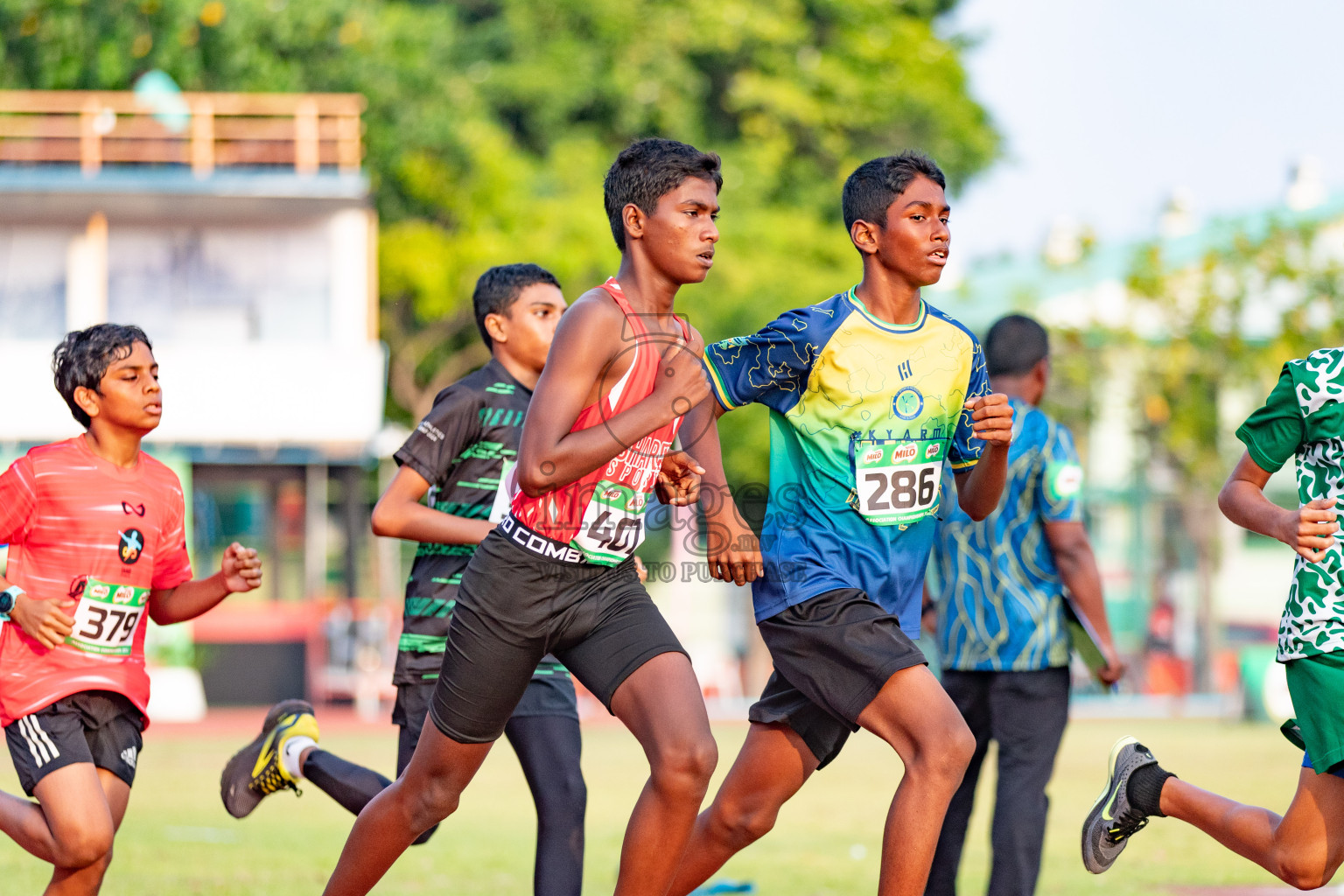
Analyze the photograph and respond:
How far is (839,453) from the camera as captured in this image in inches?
197

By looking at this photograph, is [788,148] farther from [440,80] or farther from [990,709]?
[990,709]

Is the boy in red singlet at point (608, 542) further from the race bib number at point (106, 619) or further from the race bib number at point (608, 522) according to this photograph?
the race bib number at point (106, 619)

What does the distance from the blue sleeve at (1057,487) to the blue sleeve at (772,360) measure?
1.71 metres

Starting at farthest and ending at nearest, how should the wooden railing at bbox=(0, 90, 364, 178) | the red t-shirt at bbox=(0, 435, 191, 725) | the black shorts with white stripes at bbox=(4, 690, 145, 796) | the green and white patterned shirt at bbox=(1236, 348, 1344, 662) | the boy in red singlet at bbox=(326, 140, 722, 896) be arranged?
the wooden railing at bbox=(0, 90, 364, 178) → the red t-shirt at bbox=(0, 435, 191, 725) → the black shorts with white stripes at bbox=(4, 690, 145, 796) → the green and white patterned shirt at bbox=(1236, 348, 1344, 662) → the boy in red singlet at bbox=(326, 140, 722, 896)

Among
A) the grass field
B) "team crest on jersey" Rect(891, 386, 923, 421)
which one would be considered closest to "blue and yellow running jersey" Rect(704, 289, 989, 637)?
"team crest on jersey" Rect(891, 386, 923, 421)

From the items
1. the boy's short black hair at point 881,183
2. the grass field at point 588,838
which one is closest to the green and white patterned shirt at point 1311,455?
the boy's short black hair at point 881,183

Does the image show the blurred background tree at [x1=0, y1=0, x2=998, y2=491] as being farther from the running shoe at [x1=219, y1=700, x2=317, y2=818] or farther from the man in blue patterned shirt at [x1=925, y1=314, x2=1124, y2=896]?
the man in blue patterned shirt at [x1=925, y1=314, x2=1124, y2=896]

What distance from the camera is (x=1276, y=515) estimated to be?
4773mm

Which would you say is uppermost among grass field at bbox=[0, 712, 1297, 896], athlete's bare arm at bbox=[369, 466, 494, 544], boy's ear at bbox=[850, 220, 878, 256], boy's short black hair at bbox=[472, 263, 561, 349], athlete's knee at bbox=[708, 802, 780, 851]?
boy's ear at bbox=[850, 220, 878, 256]

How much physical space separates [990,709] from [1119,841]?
2.63 feet

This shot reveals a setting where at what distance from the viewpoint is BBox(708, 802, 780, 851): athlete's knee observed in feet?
16.8

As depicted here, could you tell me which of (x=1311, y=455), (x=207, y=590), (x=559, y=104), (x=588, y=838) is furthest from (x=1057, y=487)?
(x=559, y=104)

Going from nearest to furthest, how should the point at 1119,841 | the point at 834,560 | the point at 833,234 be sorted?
the point at 834,560 < the point at 1119,841 < the point at 833,234

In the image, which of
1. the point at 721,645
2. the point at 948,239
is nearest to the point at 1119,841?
the point at 948,239
